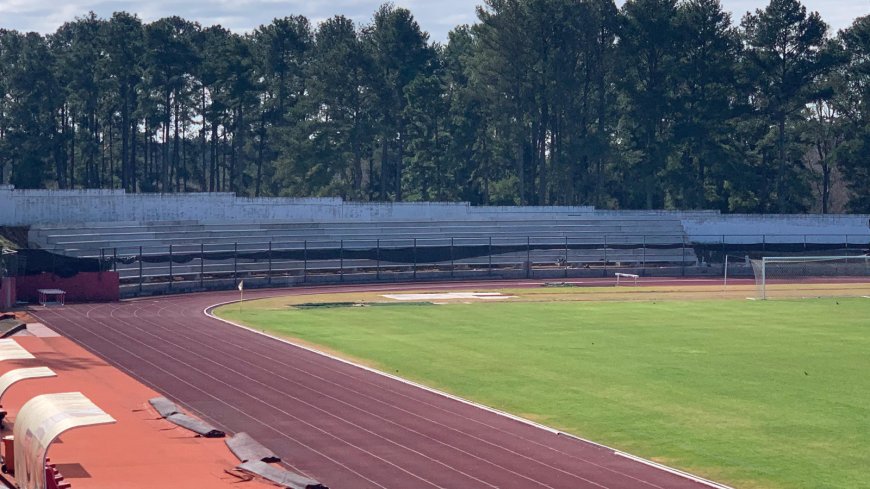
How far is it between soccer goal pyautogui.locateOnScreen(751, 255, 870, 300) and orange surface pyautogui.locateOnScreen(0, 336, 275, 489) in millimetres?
46542

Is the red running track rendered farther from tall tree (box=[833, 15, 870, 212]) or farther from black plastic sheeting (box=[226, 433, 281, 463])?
tall tree (box=[833, 15, 870, 212])

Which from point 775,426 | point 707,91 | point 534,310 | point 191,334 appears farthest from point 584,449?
point 707,91

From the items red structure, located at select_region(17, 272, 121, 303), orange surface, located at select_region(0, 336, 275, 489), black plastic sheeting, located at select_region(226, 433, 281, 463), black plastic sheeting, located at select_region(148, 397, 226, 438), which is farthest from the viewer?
red structure, located at select_region(17, 272, 121, 303)

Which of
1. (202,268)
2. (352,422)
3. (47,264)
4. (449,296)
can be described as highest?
(47,264)

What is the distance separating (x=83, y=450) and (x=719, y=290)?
175 feet

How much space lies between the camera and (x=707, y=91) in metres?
111

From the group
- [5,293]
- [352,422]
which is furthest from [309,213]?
[352,422]

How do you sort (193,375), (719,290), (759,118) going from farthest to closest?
(759,118) → (719,290) → (193,375)

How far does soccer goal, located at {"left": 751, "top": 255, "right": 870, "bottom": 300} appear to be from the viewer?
72.0 meters

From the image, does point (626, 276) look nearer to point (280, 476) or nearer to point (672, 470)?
point (672, 470)

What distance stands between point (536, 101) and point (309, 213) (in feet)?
112

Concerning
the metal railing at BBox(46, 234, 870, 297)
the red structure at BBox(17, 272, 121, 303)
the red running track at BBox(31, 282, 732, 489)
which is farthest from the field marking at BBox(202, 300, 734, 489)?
the metal railing at BBox(46, 234, 870, 297)

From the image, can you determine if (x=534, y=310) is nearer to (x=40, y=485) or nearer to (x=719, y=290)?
(x=719, y=290)

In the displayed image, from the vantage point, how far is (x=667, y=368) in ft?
124
